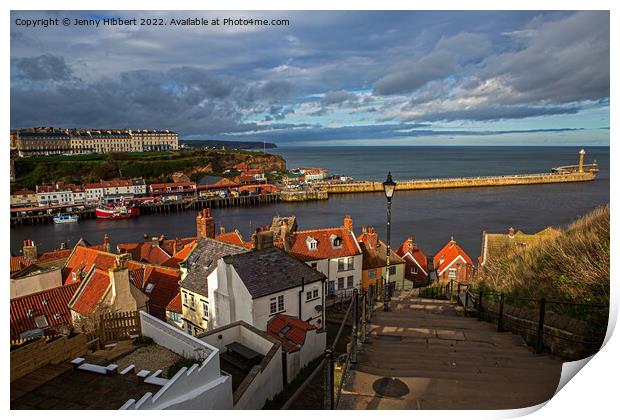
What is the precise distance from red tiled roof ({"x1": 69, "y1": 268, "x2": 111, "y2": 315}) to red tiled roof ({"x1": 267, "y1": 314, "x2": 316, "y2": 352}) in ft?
14.8

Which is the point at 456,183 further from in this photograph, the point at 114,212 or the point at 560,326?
the point at 560,326

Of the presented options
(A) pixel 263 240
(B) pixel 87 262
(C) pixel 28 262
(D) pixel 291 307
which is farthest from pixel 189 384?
(C) pixel 28 262

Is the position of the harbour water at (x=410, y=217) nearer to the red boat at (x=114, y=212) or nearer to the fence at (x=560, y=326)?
the red boat at (x=114, y=212)

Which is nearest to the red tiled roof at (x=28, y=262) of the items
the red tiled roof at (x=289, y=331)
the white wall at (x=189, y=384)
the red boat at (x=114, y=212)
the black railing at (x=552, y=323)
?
the red tiled roof at (x=289, y=331)

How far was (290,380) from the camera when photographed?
8.98m

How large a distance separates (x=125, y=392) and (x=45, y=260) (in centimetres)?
1733

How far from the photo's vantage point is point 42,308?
11641mm

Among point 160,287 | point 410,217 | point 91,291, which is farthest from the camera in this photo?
point 410,217

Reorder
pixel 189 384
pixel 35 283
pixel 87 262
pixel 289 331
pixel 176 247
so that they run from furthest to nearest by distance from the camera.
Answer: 1. pixel 176 247
2. pixel 87 262
3. pixel 35 283
4. pixel 289 331
5. pixel 189 384

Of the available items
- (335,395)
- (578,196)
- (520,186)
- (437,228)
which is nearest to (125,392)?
(335,395)

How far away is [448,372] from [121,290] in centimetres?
874
